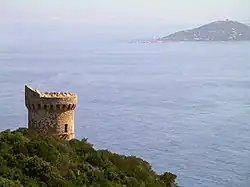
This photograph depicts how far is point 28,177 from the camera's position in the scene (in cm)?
1049

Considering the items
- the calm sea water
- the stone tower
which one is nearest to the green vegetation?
the stone tower

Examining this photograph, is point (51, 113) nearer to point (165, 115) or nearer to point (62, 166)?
point (62, 166)

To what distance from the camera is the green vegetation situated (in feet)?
34.7

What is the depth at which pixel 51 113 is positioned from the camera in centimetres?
1562

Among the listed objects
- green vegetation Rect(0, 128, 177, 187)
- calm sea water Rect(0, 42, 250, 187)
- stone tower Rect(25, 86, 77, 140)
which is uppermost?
stone tower Rect(25, 86, 77, 140)

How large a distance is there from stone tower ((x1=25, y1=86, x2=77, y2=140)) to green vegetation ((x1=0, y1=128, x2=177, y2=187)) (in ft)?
1.78

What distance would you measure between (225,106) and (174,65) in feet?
159

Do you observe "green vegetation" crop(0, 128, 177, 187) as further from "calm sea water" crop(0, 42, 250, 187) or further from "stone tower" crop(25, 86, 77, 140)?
"calm sea water" crop(0, 42, 250, 187)

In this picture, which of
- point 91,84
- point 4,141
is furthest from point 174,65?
point 4,141

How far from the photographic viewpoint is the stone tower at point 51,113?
15.6 m

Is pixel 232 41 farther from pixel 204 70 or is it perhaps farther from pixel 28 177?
pixel 28 177

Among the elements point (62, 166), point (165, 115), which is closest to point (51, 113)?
point (62, 166)

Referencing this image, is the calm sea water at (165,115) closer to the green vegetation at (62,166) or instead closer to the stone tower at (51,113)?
the stone tower at (51,113)

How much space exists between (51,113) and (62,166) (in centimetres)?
409
